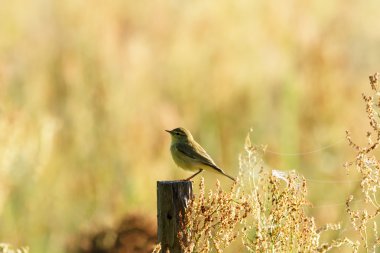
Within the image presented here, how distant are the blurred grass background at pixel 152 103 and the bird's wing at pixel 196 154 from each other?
1.09 metres

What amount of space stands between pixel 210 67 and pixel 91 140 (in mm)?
1530

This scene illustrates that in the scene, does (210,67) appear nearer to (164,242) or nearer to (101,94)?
(101,94)

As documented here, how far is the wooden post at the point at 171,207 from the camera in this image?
3768 millimetres

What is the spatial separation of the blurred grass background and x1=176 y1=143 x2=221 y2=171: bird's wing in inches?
42.8

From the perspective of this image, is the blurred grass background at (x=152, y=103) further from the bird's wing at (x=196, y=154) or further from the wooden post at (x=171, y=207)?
the wooden post at (x=171, y=207)

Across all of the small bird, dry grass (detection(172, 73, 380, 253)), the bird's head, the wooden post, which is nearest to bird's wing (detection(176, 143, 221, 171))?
the small bird

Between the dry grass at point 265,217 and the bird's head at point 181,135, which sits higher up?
the bird's head at point 181,135

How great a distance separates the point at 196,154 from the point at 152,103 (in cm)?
312

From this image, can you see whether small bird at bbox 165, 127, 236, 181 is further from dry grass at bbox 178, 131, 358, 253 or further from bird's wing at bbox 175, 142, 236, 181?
dry grass at bbox 178, 131, 358, 253

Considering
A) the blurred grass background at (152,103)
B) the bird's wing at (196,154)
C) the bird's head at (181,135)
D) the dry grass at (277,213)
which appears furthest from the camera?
the blurred grass background at (152,103)

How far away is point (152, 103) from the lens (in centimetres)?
817

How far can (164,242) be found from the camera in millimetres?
3809

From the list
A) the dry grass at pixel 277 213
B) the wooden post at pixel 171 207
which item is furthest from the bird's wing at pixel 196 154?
the dry grass at pixel 277 213

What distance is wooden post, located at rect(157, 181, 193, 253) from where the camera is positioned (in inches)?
148
